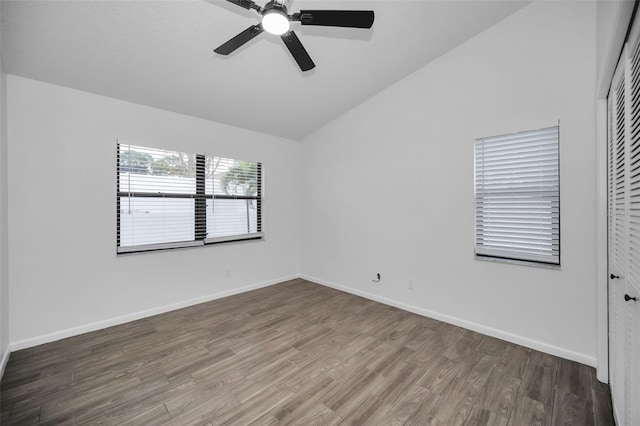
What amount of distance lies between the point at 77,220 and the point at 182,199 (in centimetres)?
107

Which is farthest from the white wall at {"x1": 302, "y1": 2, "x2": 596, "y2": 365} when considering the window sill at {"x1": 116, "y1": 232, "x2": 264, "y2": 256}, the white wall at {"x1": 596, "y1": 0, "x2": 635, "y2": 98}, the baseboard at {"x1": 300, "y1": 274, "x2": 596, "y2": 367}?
the window sill at {"x1": 116, "y1": 232, "x2": 264, "y2": 256}

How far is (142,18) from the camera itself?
2119mm

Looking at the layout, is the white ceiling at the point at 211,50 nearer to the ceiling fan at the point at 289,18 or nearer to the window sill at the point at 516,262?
the ceiling fan at the point at 289,18

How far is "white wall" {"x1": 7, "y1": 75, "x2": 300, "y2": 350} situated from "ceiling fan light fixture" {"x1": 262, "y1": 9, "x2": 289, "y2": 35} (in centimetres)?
228

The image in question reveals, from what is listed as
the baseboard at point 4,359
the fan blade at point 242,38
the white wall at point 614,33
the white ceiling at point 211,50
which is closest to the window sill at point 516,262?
the white wall at point 614,33

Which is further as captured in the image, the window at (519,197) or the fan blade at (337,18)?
the window at (519,197)

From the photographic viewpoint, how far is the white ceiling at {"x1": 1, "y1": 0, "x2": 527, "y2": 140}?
2078mm

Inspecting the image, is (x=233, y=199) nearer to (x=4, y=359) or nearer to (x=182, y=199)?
(x=182, y=199)

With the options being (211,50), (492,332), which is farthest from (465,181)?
(211,50)

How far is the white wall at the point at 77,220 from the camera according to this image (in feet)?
8.20

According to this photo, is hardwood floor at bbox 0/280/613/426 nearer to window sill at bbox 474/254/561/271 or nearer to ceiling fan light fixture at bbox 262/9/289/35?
window sill at bbox 474/254/561/271

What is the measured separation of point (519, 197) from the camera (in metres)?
2.64

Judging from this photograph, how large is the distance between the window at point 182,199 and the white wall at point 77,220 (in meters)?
0.12

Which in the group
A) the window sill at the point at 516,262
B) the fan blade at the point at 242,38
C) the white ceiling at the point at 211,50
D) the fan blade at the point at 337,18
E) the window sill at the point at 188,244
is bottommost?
the window sill at the point at 516,262
